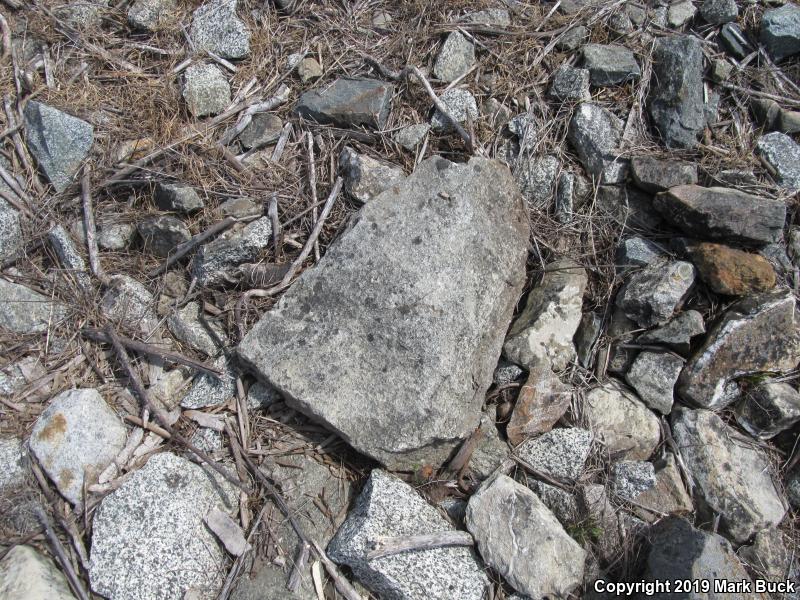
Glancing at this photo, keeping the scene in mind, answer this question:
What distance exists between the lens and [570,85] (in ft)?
11.3

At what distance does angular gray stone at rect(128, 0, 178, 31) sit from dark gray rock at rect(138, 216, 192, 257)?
1.35m

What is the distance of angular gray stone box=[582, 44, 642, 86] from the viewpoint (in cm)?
342

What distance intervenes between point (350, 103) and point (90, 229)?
1507 millimetres

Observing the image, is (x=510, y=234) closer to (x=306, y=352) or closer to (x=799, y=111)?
(x=306, y=352)

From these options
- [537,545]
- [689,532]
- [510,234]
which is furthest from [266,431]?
[689,532]

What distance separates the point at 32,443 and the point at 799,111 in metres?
4.24

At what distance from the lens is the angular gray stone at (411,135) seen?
11.0 ft

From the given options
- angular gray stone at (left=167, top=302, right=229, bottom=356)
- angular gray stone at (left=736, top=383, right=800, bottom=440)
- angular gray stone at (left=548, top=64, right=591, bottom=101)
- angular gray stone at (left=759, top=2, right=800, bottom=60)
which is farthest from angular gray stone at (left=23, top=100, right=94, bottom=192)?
angular gray stone at (left=759, top=2, right=800, bottom=60)

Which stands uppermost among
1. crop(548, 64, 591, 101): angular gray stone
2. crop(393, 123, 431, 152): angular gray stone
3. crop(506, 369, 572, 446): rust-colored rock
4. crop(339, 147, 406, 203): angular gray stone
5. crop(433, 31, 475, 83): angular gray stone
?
crop(433, 31, 475, 83): angular gray stone

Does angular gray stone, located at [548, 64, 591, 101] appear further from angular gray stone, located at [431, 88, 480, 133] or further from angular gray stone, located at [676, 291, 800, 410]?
angular gray stone, located at [676, 291, 800, 410]

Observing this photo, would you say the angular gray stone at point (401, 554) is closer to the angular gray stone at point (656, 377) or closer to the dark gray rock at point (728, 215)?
the angular gray stone at point (656, 377)

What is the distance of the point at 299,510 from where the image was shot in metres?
2.63

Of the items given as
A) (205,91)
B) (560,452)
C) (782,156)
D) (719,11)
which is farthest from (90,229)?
(719,11)

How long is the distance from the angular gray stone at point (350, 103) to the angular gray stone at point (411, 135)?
11 centimetres
